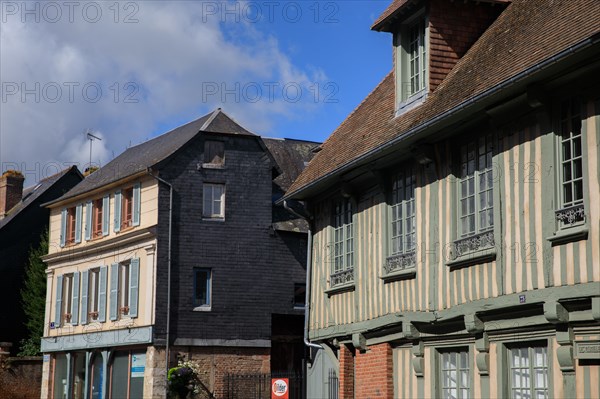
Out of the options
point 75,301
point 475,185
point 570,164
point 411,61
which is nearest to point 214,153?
point 75,301

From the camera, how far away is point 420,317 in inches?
547

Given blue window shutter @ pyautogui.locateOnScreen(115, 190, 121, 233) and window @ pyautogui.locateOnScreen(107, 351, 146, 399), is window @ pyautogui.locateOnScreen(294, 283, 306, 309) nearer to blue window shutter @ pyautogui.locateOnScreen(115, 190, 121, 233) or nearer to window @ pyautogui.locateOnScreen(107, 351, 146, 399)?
window @ pyautogui.locateOnScreen(107, 351, 146, 399)

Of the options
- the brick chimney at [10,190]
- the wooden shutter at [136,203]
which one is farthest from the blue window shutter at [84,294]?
the brick chimney at [10,190]

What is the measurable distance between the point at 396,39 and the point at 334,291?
15.2 ft

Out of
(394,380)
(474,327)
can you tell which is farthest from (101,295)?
(474,327)

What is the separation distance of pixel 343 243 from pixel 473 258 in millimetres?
4793

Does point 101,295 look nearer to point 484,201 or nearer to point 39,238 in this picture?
point 39,238

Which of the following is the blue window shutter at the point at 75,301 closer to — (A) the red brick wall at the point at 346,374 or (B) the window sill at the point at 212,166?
(B) the window sill at the point at 212,166

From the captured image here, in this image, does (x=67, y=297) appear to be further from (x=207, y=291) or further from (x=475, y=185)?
(x=475, y=185)

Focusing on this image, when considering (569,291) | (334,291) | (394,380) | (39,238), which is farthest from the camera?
(39,238)

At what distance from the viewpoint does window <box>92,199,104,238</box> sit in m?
31.7

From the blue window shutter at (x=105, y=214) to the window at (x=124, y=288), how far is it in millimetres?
1349

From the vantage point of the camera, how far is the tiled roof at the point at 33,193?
128 feet

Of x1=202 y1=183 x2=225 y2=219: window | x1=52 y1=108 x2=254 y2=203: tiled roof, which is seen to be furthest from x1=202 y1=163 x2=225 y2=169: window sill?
x1=52 y1=108 x2=254 y2=203: tiled roof
